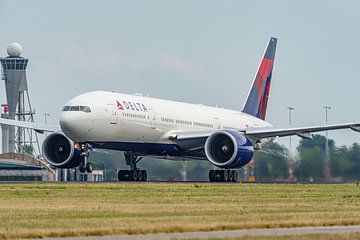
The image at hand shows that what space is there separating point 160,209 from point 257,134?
118 ft

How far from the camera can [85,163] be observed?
65.9m

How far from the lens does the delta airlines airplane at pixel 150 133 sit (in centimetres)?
6694

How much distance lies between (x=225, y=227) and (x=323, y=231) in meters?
2.80

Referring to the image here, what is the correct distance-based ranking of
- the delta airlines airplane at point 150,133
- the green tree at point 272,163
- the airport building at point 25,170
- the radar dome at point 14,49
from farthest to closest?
the radar dome at point 14,49 < the airport building at point 25,170 < the green tree at point 272,163 < the delta airlines airplane at point 150,133

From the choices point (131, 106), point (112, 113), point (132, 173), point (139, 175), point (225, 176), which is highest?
point (131, 106)

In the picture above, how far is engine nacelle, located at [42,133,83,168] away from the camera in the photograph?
72562 millimetres

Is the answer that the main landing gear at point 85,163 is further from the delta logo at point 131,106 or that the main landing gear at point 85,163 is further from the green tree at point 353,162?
the green tree at point 353,162

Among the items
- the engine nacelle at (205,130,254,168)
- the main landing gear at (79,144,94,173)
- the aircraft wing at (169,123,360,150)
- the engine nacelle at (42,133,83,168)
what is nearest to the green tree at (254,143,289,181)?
the aircraft wing at (169,123,360,150)

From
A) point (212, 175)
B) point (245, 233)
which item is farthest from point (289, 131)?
point (245, 233)

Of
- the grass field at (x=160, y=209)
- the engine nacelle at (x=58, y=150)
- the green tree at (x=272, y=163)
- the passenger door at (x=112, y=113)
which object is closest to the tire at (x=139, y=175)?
the engine nacelle at (x=58, y=150)

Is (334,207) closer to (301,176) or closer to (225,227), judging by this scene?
(225,227)

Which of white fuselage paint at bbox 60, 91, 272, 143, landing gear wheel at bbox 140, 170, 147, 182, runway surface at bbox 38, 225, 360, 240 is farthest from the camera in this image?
landing gear wheel at bbox 140, 170, 147, 182

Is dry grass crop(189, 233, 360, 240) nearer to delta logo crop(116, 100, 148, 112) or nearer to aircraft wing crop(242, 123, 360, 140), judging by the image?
delta logo crop(116, 100, 148, 112)

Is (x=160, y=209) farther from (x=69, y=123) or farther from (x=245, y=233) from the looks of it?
(x=69, y=123)
